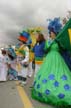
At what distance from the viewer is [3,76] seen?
15312 mm

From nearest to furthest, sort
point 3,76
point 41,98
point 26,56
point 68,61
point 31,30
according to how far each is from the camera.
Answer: point 41,98 < point 68,61 < point 26,56 < point 31,30 < point 3,76

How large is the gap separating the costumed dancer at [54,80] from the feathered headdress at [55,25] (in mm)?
117

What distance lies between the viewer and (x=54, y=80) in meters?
7.09

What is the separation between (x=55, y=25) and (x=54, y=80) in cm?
164

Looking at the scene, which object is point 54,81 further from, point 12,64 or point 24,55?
point 12,64

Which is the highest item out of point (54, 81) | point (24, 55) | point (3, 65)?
point (24, 55)

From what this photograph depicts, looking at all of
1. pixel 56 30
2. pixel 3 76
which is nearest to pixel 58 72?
pixel 56 30

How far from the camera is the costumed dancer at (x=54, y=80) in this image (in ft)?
22.2

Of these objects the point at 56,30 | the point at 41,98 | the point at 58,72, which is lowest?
the point at 41,98

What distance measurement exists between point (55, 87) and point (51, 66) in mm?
662

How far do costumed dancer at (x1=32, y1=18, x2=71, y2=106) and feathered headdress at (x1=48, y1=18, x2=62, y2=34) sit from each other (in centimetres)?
12

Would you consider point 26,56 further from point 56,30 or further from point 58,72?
point 58,72

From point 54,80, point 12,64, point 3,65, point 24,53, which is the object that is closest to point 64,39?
point 54,80

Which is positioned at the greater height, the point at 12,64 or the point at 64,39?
the point at 64,39
